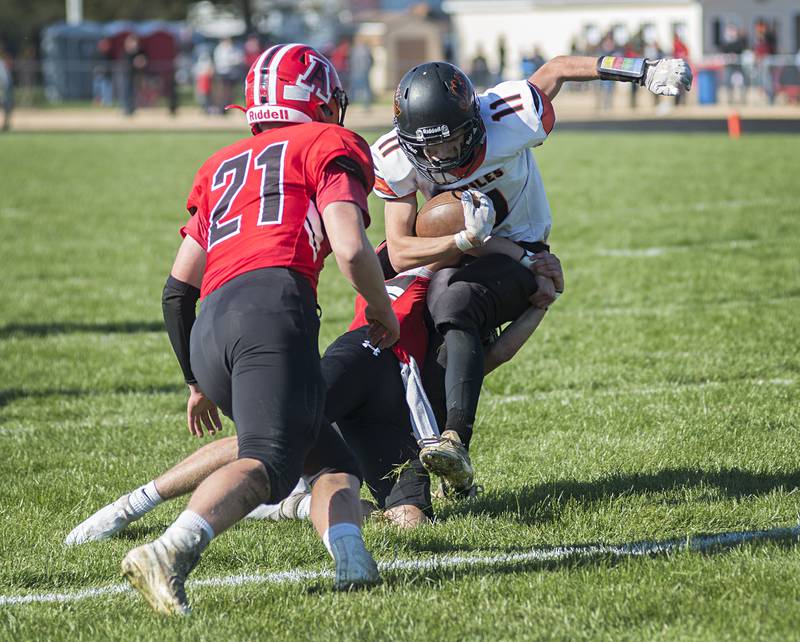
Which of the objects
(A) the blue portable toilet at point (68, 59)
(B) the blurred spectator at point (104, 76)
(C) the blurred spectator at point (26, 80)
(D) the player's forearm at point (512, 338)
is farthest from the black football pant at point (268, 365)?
(A) the blue portable toilet at point (68, 59)

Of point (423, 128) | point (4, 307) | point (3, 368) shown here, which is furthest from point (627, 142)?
point (423, 128)

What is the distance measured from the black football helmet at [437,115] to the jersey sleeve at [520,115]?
11cm

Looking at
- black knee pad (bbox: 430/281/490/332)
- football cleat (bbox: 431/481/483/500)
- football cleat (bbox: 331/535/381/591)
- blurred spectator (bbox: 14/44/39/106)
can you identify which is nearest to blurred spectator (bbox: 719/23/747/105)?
blurred spectator (bbox: 14/44/39/106)

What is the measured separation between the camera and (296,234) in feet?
12.0

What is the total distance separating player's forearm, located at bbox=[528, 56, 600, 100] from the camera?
4953 mm

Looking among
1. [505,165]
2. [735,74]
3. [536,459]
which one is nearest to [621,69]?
[505,165]

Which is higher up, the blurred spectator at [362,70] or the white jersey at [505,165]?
the blurred spectator at [362,70]

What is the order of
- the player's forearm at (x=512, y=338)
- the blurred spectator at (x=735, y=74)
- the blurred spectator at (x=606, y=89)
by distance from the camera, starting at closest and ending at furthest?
the player's forearm at (x=512, y=338)
the blurred spectator at (x=735, y=74)
the blurred spectator at (x=606, y=89)

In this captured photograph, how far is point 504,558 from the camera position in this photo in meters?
3.92

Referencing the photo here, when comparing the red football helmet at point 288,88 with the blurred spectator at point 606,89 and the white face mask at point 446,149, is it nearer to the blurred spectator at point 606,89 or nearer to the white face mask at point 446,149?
the white face mask at point 446,149

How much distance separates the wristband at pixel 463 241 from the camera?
4474 mm

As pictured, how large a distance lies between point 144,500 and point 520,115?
6.76 feet

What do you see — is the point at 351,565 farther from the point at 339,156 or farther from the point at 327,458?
the point at 339,156

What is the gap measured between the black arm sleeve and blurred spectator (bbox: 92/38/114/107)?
37090mm
